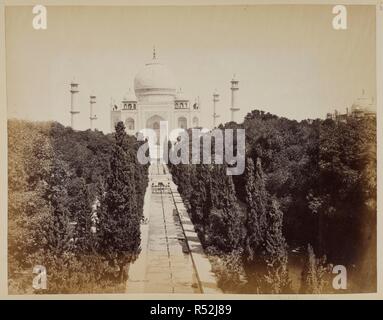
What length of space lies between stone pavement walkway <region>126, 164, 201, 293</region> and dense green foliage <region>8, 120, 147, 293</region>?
6.2 inches

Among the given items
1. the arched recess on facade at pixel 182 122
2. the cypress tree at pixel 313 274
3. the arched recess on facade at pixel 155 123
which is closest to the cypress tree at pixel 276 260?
the cypress tree at pixel 313 274

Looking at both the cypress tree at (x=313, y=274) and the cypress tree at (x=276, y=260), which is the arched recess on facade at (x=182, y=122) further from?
the cypress tree at (x=313, y=274)

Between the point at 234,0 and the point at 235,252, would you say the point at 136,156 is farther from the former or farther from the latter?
the point at 234,0

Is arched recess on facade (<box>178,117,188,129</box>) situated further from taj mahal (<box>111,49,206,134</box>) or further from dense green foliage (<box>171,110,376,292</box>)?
dense green foliage (<box>171,110,376,292</box>)

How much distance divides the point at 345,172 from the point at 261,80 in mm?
1248

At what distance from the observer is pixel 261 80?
6414mm

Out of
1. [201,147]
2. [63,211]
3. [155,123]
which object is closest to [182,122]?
[155,123]

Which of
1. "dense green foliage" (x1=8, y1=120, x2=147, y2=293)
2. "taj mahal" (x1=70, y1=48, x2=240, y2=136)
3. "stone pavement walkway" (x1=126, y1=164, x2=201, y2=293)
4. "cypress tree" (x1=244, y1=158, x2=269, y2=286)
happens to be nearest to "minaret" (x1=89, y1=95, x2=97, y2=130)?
"taj mahal" (x1=70, y1=48, x2=240, y2=136)

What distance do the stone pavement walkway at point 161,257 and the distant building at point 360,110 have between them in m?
1.89

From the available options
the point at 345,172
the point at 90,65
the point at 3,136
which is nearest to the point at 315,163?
the point at 345,172

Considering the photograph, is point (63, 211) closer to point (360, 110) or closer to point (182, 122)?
point (182, 122)

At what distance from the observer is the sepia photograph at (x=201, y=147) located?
6176 mm

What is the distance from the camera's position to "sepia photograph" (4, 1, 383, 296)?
6176mm

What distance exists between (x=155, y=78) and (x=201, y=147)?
87 cm
